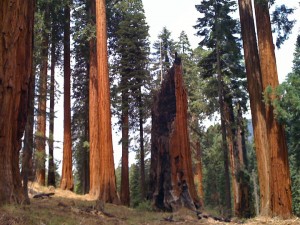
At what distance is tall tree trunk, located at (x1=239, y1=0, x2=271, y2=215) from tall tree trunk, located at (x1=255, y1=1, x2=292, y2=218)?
0.49m

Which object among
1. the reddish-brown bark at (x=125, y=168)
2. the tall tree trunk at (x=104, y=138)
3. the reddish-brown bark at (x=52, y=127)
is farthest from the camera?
the reddish-brown bark at (x=125, y=168)

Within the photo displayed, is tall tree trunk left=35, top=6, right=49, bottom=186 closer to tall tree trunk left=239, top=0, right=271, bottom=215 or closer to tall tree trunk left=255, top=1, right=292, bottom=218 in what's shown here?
tall tree trunk left=239, top=0, right=271, bottom=215

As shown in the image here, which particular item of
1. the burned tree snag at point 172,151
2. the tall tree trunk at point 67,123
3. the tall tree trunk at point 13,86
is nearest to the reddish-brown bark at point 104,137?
the burned tree snag at point 172,151

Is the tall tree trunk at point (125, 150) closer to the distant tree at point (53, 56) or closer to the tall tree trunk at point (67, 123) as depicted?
the tall tree trunk at point (67, 123)

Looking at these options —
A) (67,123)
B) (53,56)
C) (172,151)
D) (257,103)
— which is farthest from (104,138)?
(53,56)

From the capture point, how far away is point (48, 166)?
2198cm

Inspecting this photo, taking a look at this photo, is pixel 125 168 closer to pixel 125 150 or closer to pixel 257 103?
pixel 125 150

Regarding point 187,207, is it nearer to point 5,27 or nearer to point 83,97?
point 5,27

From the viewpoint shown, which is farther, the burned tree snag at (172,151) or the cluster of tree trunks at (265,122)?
the burned tree snag at (172,151)

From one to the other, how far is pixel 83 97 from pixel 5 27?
18.5m

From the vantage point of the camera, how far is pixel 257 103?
11.9 metres

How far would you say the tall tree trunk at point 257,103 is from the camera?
11547 mm

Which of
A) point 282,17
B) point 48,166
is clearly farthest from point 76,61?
point 282,17

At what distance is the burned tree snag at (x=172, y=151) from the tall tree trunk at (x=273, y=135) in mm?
4202
